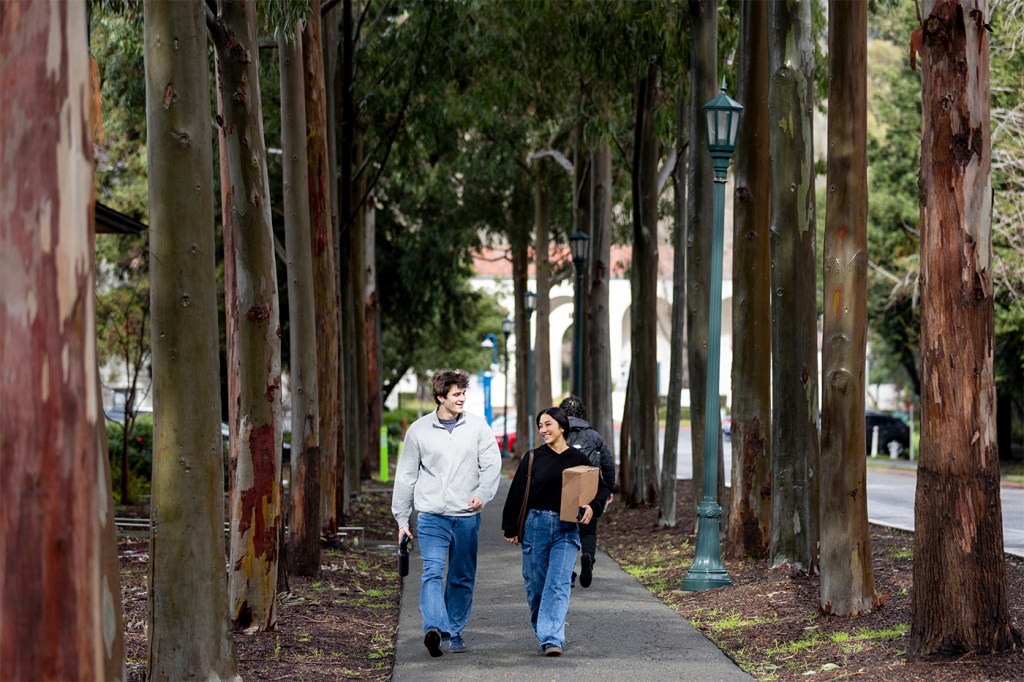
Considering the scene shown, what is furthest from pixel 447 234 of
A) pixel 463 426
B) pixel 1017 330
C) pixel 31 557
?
pixel 31 557

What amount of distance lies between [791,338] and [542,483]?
3.70 meters

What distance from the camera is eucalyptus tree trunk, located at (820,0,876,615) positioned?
31.9 ft

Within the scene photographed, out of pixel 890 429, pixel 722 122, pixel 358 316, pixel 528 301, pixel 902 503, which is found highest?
pixel 722 122

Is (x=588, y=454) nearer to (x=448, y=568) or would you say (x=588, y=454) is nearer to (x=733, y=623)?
(x=733, y=623)

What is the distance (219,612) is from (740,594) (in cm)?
549

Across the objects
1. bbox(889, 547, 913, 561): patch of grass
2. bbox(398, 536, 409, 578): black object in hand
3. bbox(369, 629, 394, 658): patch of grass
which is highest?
bbox(398, 536, 409, 578): black object in hand

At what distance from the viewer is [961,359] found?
7.83 m

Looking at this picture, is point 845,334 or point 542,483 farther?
point 845,334

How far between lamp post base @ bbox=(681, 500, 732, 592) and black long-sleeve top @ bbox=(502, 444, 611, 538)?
329 cm

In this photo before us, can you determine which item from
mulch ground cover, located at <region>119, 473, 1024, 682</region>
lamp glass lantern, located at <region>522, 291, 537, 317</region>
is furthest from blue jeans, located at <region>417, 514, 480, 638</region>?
lamp glass lantern, located at <region>522, 291, 537, 317</region>

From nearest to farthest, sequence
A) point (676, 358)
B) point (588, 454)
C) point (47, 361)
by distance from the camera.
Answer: point (47, 361), point (588, 454), point (676, 358)

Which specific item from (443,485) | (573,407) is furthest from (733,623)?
(443,485)

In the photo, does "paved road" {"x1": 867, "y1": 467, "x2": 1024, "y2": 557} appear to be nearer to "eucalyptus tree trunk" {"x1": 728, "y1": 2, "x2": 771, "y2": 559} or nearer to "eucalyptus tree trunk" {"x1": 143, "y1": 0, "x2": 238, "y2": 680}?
"eucalyptus tree trunk" {"x1": 728, "y1": 2, "x2": 771, "y2": 559}

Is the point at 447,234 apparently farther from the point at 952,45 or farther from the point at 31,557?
the point at 31,557
